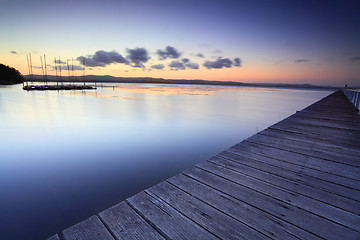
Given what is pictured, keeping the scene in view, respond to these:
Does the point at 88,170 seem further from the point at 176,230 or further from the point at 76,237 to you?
the point at 176,230

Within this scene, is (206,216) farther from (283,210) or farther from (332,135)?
(332,135)

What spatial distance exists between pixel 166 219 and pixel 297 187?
1.73 metres

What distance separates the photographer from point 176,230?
1.57m

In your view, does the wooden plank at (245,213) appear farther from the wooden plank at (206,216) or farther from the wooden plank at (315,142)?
the wooden plank at (315,142)

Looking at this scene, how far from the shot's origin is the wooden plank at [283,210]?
154cm

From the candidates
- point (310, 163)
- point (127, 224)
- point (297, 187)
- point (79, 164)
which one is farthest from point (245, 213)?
point (79, 164)

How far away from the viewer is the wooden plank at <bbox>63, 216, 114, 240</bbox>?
4.92 ft

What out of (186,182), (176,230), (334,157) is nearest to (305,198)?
(186,182)

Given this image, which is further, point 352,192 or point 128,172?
point 128,172

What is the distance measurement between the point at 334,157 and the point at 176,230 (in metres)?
3.26

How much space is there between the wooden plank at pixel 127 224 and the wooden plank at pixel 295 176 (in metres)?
1.92

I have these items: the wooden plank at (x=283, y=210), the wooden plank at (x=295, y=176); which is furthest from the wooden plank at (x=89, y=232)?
the wooden plank at (x=295, y=176)

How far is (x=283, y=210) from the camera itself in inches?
71.3

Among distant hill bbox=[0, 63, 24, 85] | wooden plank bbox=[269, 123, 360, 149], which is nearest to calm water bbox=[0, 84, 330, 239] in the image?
wooden plank bbox=[269, 123, 360, 149]
